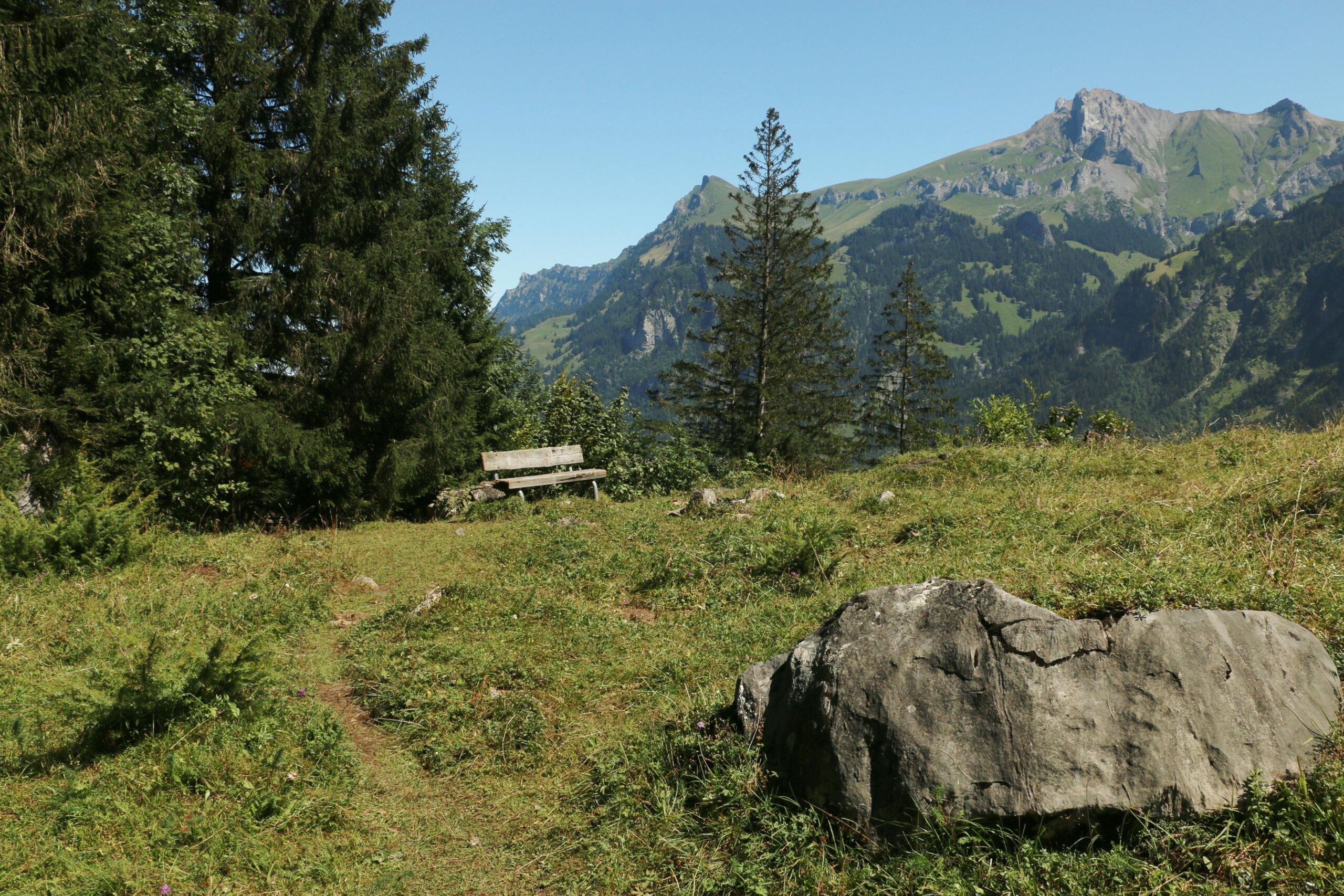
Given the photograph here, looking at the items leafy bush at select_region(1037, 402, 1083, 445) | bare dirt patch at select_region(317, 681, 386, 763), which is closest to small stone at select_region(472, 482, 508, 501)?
bare dirt patch at select_region(317, 681, 386, 763)

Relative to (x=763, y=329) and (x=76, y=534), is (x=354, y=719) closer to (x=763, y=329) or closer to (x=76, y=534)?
(x=76, y=534)

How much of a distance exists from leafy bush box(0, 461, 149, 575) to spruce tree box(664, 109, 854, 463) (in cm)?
2351

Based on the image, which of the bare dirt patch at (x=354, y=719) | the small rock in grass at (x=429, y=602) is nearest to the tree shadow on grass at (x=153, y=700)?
the bare dirt patch at (x=354, y=719)

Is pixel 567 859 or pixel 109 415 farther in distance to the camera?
pixel 109 415

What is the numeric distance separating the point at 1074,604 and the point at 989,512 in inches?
212

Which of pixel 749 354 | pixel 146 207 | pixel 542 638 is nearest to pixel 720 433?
pixel 749 354

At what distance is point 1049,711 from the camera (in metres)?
3.53

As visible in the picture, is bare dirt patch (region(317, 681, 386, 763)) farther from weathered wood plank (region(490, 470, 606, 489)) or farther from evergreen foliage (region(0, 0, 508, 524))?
weathered wood plank (region(490, 470, 606, 489))

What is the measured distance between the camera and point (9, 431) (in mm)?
10141

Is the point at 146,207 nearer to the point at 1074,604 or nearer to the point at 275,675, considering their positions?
the point at 275,675

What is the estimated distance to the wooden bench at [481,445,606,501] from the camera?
52.6ft

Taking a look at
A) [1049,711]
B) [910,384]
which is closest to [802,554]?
[1049,711]

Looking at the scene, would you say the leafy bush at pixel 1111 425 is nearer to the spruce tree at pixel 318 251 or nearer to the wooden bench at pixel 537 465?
the wooden bench at pixel 537 465

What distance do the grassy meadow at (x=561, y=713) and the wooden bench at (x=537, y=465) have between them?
6308mm
